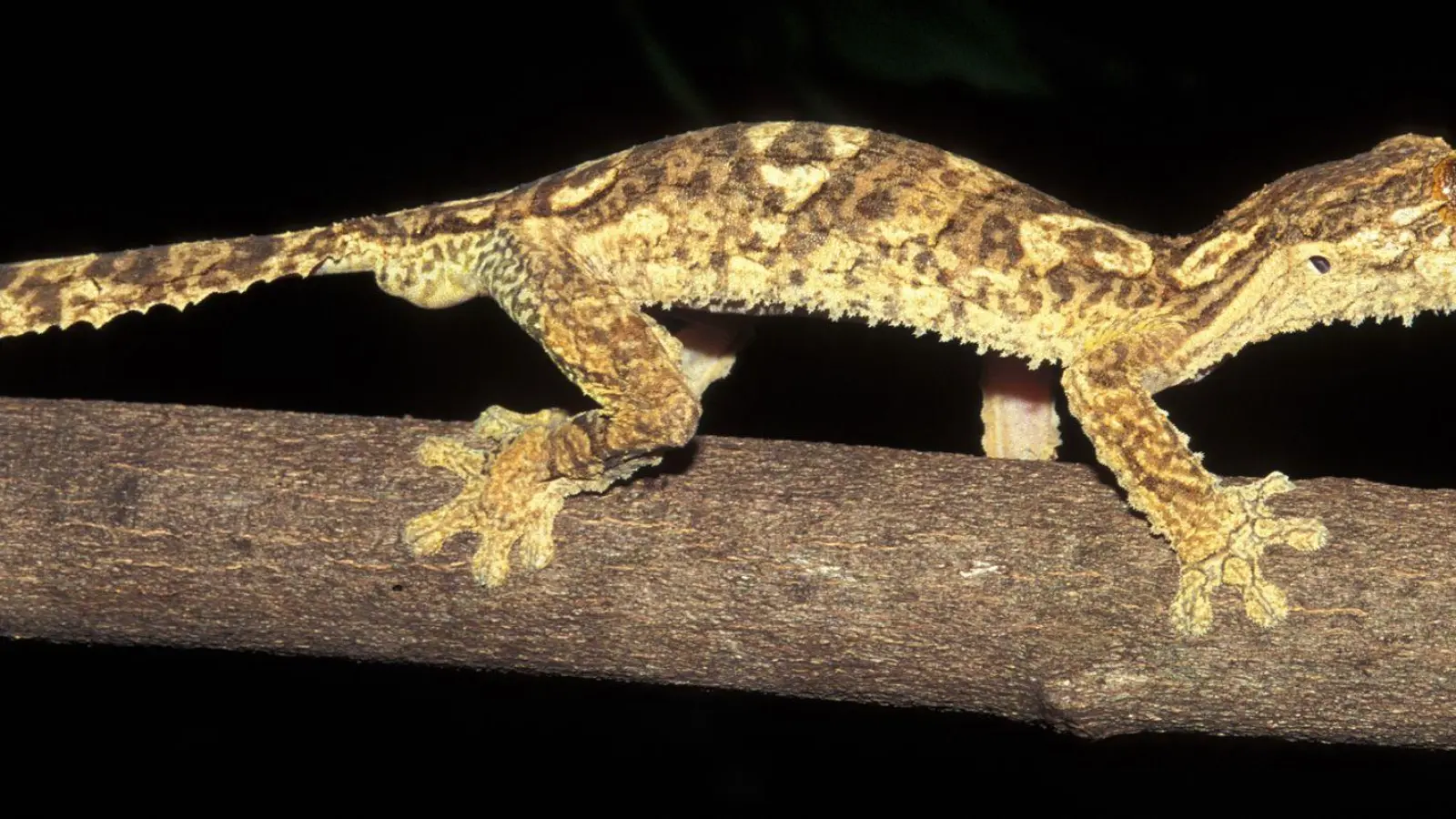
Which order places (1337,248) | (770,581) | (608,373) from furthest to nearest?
(608,373) < (1337,248) < (770,581)

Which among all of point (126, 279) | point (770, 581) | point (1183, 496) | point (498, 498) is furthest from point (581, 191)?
point (1183, 496)

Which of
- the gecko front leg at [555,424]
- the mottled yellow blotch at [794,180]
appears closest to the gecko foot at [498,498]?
the gecko front leg at [555,424]

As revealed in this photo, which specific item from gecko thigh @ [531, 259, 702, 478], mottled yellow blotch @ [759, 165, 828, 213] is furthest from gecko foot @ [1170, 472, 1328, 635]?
mottled yellow blotch @ [759, 165, 828, 213]

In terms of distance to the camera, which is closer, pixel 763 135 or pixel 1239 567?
pixel 1239 567

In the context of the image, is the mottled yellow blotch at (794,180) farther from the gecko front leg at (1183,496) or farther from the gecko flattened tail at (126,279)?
the gecko flattened tail at (126,279)

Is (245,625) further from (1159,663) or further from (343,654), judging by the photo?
(1159,663)

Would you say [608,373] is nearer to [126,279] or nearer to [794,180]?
[794,180]

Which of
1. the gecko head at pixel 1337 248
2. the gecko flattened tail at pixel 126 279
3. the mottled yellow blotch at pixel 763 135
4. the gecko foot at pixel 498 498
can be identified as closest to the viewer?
the gecko foot at pixel 498 498
